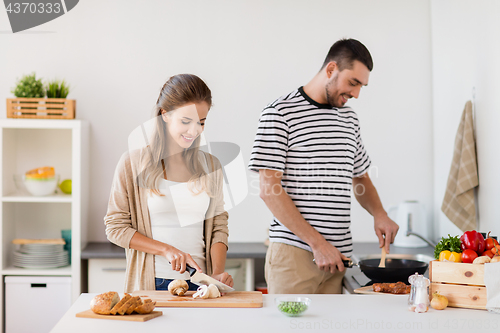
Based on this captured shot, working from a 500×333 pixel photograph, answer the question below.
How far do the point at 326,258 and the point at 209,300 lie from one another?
0.46 m

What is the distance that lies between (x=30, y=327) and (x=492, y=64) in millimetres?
2509

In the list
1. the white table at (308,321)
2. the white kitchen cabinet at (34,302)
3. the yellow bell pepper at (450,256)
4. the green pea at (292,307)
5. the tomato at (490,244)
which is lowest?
the white kitchen cabinet at (34,302)

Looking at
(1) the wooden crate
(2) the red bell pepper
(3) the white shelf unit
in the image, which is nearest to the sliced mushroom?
(2) the red bell pepper

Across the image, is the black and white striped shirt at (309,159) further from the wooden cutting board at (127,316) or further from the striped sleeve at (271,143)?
the wooden cutting board at (127,316)

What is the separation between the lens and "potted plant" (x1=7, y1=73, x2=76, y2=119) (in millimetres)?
2559

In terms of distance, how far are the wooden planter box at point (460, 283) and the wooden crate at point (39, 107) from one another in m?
1.99

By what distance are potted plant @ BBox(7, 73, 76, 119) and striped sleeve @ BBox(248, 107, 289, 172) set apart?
1.35 meters

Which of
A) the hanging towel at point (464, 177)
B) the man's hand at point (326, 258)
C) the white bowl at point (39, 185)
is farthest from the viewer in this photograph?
the white bowl at point (39, 185)

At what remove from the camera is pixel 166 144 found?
5.27 feet

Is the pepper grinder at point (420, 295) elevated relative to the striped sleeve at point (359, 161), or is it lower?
lower

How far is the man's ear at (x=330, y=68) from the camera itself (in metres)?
1.69

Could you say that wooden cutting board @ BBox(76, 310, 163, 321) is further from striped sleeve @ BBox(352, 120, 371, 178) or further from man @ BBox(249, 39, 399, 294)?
striped sleeve @ BBox(352, 120, 371, 178)

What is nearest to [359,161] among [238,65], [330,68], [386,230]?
[386,230]

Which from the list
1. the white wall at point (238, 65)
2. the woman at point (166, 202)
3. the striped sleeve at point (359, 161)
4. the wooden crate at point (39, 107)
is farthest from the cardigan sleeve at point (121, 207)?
the white wall at point (238, 65)
